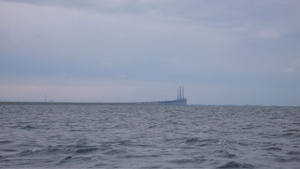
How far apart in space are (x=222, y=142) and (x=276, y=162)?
6.57m

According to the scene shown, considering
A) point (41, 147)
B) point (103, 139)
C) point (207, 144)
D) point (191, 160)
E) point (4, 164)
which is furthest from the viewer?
point (103, 139)

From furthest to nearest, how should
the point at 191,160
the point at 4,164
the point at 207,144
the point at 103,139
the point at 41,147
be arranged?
the point at 103,139
the point at 207,144
the point at 41,147
the point at 191,160
the point at 4,164

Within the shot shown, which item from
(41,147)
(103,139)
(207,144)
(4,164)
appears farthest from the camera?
(103,139)

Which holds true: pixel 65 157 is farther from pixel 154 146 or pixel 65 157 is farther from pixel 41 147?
pixel 154 146

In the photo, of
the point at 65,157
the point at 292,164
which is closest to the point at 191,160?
the point at 292,164

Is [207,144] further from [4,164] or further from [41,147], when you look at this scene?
[4,164]

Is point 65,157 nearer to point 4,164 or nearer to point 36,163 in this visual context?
point 36,163

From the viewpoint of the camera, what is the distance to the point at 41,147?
68.6 ft

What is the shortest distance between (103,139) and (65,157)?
6839 millimetres

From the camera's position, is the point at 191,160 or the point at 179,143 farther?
the point at 179,143

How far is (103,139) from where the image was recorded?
2469cm

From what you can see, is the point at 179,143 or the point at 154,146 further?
the point at 179,143

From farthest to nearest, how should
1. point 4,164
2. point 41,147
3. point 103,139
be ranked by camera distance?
point 103,139
point 41,147
point 4,164

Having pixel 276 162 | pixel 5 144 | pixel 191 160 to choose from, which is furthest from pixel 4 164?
pixel 276 162
